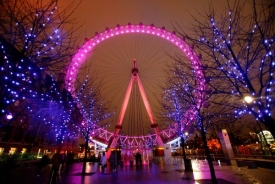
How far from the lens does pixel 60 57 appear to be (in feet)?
23.6

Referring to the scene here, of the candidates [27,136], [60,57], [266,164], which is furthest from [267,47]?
[27,136]

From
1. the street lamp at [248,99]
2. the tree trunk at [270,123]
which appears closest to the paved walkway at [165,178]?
the tree trunk at [270,123]

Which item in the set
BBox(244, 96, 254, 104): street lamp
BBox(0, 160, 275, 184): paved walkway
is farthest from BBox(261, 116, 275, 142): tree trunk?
BBox(0, 160, 275, 184): paved walkway

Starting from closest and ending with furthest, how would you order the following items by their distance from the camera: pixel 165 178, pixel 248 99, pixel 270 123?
pixel 270 123
pixel 248 99
pixel 165 178

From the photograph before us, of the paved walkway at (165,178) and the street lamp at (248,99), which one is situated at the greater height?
the street lamp at (248,99)

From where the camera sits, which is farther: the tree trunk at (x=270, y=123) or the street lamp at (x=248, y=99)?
the street lamp at (x=248, y=99)

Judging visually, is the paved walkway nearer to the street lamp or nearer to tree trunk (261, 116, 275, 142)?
tree trunk (261, 116, 275, 142)

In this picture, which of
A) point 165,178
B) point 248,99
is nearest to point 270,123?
point 248,99

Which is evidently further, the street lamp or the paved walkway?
the paved walkway

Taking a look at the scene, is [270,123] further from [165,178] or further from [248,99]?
[165,178]

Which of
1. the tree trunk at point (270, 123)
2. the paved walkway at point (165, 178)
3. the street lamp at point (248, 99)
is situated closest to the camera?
Result: the tree trunk at point (270, 123)

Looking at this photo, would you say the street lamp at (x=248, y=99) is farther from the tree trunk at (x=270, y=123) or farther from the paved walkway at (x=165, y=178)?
the paved walkway at (x=165, y=178)

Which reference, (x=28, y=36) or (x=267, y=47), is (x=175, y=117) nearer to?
(x=267, y=47)

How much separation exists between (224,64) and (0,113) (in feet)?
28.6
